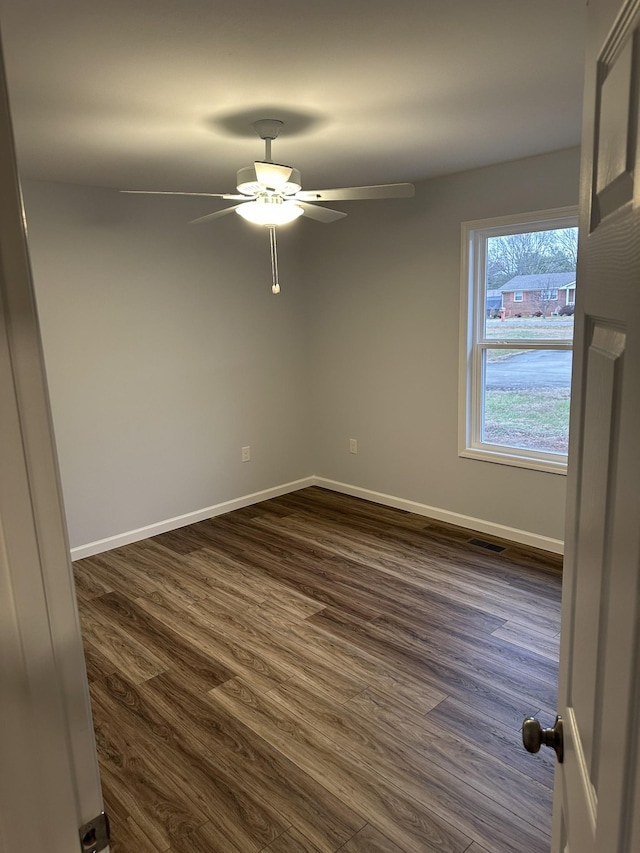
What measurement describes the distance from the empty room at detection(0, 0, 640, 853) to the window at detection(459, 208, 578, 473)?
2 centimetres

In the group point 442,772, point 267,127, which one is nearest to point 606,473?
point 442,772

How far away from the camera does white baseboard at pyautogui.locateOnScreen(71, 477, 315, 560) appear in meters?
4.02

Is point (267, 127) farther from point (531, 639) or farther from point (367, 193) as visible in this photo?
point (531, 639)

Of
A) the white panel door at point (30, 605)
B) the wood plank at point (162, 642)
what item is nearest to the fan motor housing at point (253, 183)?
the white panel door at point (30, 605)

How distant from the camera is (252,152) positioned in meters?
3.12

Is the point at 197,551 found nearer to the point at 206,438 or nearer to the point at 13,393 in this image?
the point at 206,438

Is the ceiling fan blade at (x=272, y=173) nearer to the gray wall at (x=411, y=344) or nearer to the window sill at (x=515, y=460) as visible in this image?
the gray wall at (x=411, y=344)

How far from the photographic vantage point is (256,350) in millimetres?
4742

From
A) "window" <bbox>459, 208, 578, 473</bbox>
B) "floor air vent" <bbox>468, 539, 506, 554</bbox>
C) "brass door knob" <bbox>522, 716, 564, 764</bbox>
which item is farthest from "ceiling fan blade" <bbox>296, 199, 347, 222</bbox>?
"brass door knob" <bbox>522, 716, 564, 764</bbox>

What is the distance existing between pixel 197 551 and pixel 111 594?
2.31 feet

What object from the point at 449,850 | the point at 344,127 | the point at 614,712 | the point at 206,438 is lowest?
the point at 449,850

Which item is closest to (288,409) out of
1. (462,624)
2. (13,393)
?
(462,624)

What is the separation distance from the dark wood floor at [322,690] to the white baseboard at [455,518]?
111mm

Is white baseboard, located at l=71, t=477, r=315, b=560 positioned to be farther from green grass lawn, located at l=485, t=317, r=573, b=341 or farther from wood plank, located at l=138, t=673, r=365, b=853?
green grass lawn, located at l=485, t=317, r=573, b=341
